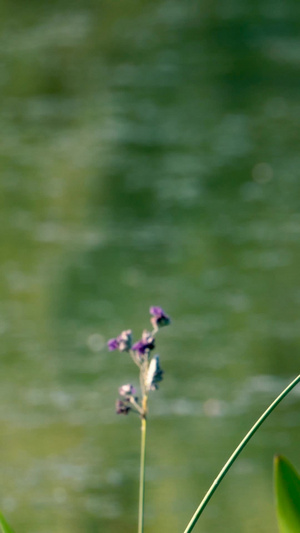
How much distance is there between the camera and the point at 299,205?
2268 millimetres

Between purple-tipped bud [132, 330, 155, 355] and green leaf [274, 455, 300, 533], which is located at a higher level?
purple-tipped bud [132, 330, 155, 355]

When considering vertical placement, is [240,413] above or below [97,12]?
below

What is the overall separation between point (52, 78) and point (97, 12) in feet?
1.56

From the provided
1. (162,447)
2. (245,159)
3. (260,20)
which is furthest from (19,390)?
(260,20)

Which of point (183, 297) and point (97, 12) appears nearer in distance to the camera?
point (183, 297)

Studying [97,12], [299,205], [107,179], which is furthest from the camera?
[97,12]

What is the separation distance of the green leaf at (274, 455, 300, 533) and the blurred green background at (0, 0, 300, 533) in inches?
34.9

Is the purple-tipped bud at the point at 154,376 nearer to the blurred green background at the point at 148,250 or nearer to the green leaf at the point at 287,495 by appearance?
the green leaf at the point at 287,495

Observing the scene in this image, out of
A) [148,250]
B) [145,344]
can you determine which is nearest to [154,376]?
[145,344]

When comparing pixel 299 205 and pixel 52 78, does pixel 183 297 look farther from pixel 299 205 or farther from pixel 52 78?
pixel 52 78

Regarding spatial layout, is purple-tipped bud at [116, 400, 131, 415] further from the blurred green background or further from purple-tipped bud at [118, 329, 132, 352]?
the blurred green background

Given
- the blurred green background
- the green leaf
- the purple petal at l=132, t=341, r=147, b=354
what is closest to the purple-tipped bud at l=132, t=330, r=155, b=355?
the purple petal at l=132, t=341, r=147, b=354

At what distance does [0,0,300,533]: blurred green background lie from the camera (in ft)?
5.01

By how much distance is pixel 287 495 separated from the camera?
504 mm
